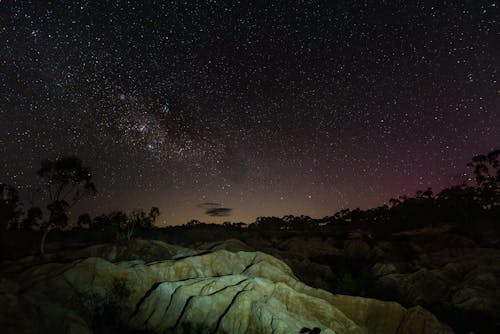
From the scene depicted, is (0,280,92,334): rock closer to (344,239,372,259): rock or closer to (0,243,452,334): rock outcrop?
(0,243,452,334): rock outcrop

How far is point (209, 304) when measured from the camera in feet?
81.5

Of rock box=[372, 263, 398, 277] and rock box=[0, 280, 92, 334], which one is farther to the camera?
rock box=[372, 263, 398, 277]

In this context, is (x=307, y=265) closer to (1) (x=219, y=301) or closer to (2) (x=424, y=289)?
(2) (x=424, y=289)

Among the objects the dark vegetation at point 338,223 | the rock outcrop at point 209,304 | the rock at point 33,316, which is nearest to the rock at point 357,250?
the dark vegetation at point 338,223

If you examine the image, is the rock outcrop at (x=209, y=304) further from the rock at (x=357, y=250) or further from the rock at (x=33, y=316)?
the rock at (x=357, y=250)

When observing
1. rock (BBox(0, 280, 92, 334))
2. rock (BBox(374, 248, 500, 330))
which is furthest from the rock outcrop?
rock (BBox(374, 248, 500, 330))

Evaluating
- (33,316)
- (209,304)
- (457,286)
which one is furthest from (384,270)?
(33,316)

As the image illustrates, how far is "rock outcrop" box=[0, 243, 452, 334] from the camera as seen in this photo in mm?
23906

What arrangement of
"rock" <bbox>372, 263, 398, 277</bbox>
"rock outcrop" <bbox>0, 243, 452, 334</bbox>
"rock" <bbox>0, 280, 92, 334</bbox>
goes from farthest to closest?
"rock" <bbox>372, 263, 398, 277</bbox> < "rock outcrop" <bbox>0, 243, 452, 334</bbox> < "rock" <bbox>0, 280, 92, 334</bbox>

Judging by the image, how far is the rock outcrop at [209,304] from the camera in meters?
23.9

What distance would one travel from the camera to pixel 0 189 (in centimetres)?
5512

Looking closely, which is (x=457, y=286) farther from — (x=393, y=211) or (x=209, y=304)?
(x=393, y=211)

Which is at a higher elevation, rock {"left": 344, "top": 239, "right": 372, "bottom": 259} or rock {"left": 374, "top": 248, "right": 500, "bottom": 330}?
rock {"left": 344, "top": 239, "right": 372, "bottom": 259}

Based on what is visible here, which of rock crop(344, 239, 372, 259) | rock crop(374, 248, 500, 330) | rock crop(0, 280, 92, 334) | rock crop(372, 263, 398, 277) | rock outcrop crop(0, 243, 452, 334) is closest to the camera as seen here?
rock crop(0, 280, 92, 334)
